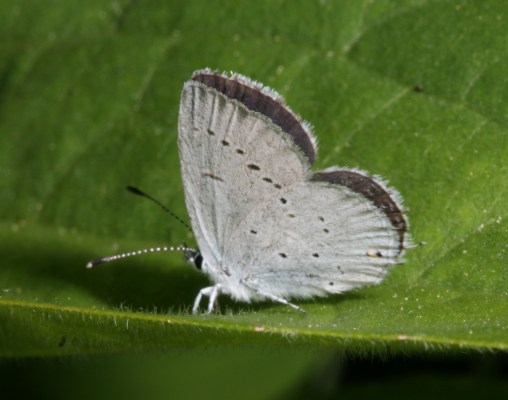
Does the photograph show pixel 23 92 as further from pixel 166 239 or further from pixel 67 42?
pixel 166 239

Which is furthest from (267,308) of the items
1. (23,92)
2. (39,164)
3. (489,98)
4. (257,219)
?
(23,92)

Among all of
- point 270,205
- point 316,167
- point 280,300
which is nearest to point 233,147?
point 270,205

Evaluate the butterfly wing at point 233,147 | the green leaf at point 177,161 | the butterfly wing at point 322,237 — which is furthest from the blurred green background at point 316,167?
the butterfly wing at point 233,147

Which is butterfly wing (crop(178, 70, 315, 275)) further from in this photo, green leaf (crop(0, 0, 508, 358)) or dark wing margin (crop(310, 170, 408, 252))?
green leaf (crop(0, 0, 508, 358))

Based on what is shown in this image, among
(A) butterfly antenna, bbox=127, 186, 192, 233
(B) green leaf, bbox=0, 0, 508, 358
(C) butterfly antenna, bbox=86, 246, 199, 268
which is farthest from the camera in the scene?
(A) butterfly antenna, bbox=127, 186, 192, 233

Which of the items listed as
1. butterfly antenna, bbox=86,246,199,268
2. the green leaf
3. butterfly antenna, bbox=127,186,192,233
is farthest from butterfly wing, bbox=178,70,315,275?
the green leaf
